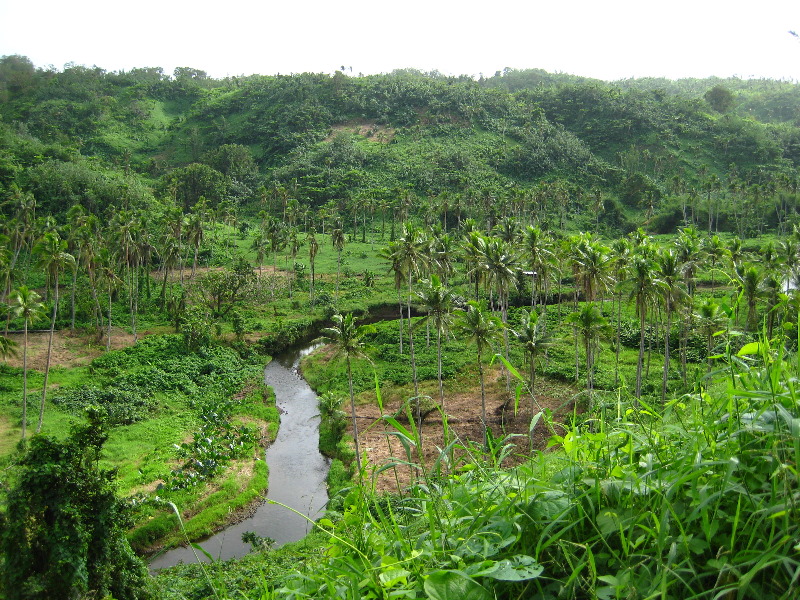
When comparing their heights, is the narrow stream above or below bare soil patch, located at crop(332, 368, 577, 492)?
below

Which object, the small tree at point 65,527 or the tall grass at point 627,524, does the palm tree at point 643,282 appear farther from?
the tall grass at point 627,524

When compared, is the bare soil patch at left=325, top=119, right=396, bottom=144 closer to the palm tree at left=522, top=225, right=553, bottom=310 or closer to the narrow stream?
the narrow stream

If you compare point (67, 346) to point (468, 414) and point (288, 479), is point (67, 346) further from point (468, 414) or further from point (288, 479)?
point (468, 414)

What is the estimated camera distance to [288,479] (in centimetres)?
3250

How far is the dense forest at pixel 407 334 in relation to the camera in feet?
9.98

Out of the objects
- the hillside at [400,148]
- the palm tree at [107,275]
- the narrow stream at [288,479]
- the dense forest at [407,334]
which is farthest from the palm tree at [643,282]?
the hillside at [400,148]

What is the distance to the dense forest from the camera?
3.04 metres

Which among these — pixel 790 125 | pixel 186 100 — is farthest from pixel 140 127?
pixel 790 125

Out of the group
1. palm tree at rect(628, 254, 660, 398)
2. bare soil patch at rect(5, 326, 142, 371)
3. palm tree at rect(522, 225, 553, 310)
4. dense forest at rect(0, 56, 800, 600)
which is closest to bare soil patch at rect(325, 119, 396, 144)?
dense forest at rect(0, 56, 800, 600)

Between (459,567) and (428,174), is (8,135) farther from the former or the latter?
(459,567)

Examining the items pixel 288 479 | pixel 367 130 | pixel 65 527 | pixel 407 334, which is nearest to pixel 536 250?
pixel 407 334

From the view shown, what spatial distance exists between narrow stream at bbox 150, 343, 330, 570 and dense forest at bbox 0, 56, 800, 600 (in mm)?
1006

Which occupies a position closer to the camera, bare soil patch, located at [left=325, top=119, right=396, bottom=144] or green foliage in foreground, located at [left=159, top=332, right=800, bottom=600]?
green foliage in foreground, located at [left=159, top=332, right=800, bottom=600]

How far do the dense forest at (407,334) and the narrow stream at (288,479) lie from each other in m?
1.01
